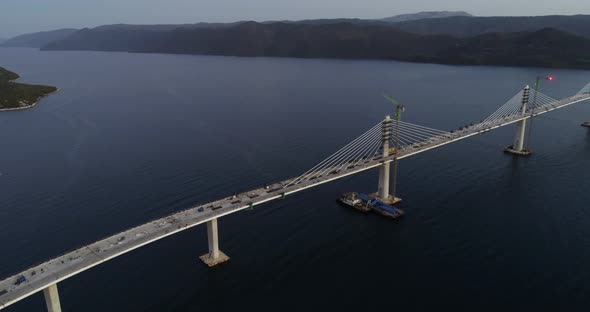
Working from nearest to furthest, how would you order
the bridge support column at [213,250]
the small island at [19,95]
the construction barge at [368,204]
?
1. the bridge support column at [213,250]
2. the construction barge at [368,204]
3. the small island at [19,95]

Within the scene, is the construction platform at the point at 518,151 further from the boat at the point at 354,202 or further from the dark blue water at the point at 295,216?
the boat at the point at 354,202

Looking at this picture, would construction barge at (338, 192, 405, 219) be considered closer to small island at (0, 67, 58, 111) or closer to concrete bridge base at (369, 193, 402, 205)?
concrete bridge base at (369, 193, 402, 205)

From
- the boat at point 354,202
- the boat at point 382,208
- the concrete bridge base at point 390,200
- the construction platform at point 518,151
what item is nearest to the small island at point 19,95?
the boat at point 354,202

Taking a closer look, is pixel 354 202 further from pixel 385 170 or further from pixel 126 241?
pixel 126 241

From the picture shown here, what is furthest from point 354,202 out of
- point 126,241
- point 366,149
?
point 126,241

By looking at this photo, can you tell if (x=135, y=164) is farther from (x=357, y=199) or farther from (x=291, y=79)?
(x=291, y=79)

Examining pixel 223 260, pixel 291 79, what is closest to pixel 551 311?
pixel 223 260
